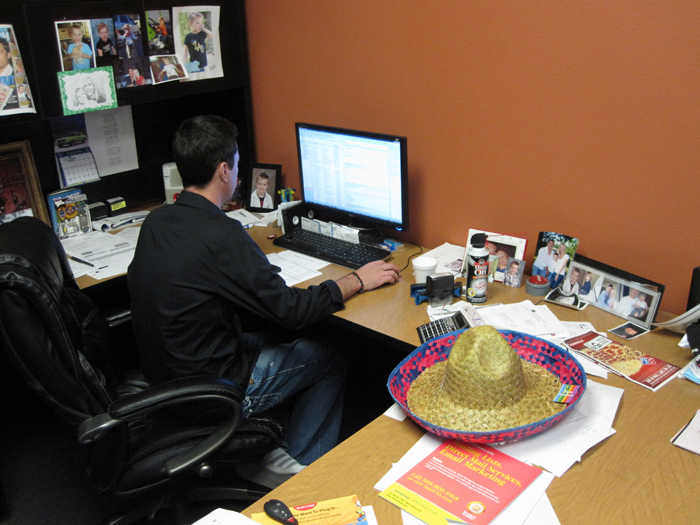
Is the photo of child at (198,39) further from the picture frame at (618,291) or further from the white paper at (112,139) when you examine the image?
the picture frame at (618,291)

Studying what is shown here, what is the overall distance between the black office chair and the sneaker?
268mm

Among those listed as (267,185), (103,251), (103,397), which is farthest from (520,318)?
(103,251)

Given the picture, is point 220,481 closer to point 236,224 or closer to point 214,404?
point 214,404

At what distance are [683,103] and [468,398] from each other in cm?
106

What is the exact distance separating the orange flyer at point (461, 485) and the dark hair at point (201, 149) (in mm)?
1073

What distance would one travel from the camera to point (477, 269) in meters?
1.81

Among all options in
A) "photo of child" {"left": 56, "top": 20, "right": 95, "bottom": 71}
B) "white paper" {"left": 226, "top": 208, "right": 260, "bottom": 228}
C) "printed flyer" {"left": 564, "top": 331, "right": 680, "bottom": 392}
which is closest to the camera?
"printed flyer" {"left": 564, "top": 331, "right": 680, "bottom": 392}

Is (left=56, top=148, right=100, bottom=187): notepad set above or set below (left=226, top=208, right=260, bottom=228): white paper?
above

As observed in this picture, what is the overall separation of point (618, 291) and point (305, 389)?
1050 mm

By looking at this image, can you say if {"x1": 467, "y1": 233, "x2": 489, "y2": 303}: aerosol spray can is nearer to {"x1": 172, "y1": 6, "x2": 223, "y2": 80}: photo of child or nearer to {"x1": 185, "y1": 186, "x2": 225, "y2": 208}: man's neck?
{"x1": 185, "y1": 186, "x2": 225, "y2": 208}: man's neck

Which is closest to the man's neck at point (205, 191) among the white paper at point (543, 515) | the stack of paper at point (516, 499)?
the stack of paper at point (516, 499)

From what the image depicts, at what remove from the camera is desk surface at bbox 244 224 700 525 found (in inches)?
42.3

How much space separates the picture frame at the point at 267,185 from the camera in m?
2.69

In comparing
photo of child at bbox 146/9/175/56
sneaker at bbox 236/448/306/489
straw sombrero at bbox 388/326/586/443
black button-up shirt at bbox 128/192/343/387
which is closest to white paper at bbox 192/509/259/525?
straw sombrero at bbox 388/326/586/443
